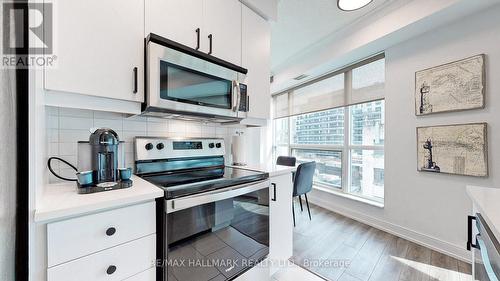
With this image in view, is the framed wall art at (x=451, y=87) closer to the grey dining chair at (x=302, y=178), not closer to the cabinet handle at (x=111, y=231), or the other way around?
the grey dining chair at (x=302, y=178)

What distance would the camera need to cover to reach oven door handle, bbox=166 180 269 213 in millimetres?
908

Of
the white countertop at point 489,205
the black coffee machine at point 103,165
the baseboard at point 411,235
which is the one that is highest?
the black coffee machine at point 103,165

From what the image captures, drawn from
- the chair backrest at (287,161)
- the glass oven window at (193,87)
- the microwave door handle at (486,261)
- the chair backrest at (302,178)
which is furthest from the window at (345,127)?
the glass oven window at (193,87)

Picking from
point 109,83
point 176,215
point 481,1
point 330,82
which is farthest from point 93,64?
point 330,82

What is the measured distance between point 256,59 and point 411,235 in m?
2.56

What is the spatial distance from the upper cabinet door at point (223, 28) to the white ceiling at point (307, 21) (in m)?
0.68

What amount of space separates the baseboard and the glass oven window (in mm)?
2474

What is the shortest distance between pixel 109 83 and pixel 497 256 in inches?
65.9

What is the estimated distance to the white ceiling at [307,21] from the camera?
81.1 inches

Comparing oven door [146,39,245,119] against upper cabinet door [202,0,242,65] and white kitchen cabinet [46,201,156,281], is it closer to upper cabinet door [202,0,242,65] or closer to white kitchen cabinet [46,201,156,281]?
upper cabinet door [202,0,242,65]

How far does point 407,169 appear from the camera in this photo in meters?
2.23

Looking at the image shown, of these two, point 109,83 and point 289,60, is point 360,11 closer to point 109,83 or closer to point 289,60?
point 289,60

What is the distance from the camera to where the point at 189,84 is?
4.09 ft

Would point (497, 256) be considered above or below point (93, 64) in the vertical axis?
below
